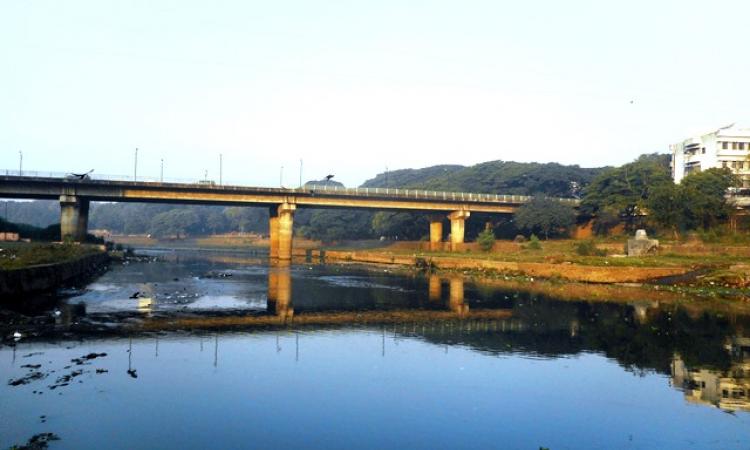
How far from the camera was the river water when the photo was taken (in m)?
15.5

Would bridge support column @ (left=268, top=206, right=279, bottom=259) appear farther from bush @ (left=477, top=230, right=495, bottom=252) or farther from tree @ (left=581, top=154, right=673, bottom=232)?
tree @ (left=581, top=154, right=673, bottom=232)

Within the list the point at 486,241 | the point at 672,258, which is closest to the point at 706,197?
the point at 672,258

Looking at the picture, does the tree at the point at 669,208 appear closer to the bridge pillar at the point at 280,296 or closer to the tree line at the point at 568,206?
the tree line at the point at 568,206

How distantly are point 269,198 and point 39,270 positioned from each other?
2427 inches

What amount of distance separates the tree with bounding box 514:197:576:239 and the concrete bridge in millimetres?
7290

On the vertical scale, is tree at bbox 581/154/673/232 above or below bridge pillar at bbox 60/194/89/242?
above

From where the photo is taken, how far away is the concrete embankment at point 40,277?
34781 mm

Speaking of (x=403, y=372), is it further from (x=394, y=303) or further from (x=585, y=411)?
(x=394, y=303)

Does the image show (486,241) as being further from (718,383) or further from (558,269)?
(718,383)

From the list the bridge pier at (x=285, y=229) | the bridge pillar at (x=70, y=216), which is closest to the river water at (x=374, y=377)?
the bridge pillar at (x=70, y=216)

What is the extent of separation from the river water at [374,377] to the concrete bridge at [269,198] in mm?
52305

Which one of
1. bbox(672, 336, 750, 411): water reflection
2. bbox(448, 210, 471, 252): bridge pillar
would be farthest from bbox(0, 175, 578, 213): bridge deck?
bbox(672, 336, 750, 411): water reflection

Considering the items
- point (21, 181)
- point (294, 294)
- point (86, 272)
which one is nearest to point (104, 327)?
point (294, 294)

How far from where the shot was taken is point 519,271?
65.8m
